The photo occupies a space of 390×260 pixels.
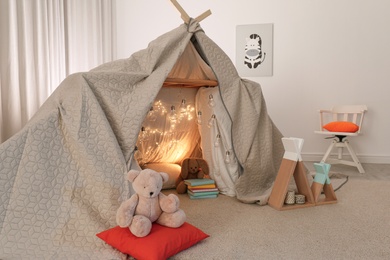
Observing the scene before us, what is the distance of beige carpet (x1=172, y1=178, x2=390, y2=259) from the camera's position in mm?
1362

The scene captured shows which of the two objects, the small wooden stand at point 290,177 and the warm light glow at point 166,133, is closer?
the small wooden stand at point 290,177

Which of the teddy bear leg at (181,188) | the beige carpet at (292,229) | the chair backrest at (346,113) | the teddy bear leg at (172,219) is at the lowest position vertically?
the beige carpet at (292,229)

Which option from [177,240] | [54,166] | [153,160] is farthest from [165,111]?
[177,240]

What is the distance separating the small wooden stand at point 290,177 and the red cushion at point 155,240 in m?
0.70

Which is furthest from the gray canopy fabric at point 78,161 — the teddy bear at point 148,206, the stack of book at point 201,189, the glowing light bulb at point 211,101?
the glowing light bulb at point 211,101

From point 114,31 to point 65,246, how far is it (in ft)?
10.6

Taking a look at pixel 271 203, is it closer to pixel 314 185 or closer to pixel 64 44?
pixel 314 185

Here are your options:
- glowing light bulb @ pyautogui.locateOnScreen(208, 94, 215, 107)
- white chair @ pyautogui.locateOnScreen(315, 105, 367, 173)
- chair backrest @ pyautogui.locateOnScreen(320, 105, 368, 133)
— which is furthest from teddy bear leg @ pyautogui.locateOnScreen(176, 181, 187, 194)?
chair backrest @ pyautogui.locateOnScreen(320, 105, 368, 133)

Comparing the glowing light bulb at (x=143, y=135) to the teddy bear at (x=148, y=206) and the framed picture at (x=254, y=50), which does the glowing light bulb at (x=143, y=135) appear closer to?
the teddy bear at (x=148, y=206)

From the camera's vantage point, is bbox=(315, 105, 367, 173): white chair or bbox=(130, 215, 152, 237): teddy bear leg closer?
bbox=(130, 215, 152, 237): teddy bear leg

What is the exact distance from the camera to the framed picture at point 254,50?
12.5 ft

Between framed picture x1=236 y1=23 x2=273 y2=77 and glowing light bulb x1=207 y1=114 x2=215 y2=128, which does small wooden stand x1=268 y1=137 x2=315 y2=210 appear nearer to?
glowing light bulb x1=207 y1=114 x2=215 y2=128

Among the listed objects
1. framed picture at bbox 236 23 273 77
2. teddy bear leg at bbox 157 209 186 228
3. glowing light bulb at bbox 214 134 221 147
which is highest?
framed picture at bbox 236 23 273 77

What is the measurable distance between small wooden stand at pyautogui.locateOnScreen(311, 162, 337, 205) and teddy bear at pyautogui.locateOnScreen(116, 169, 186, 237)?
1.01 metres
